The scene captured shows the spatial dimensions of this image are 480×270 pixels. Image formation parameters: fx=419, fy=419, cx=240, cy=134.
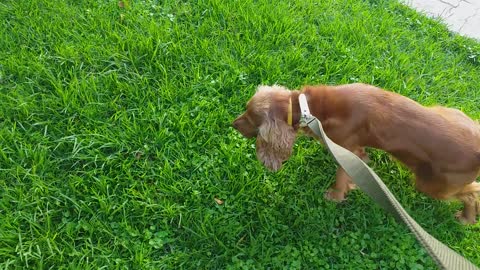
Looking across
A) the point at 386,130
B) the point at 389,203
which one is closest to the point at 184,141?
the point at 386,130

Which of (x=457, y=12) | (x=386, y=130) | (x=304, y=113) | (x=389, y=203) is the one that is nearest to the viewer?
(x=389, y=203)

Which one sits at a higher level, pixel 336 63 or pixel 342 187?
pixel 336 63

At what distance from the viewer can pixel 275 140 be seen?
8.29 feet

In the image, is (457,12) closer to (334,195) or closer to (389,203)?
(334,195)

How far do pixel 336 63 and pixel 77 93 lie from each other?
201 cm

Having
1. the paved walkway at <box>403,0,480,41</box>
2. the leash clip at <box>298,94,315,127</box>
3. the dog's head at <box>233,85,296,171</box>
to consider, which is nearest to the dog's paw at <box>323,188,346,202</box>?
the dog's head at <box>233,85,296,171</box>

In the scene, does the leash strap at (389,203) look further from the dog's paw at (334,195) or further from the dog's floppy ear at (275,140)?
the dog's paw at (334,195)

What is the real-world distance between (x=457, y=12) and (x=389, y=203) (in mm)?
3708

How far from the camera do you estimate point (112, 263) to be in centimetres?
230

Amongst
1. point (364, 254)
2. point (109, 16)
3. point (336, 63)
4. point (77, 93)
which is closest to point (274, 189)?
point (364, 254)

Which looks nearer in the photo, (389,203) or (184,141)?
(389,203)

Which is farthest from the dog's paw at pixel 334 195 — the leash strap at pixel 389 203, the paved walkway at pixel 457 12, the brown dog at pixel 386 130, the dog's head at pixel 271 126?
the paved walkway at pixel 457 12

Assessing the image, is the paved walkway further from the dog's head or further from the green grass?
the dog's head

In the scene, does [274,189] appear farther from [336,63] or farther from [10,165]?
[10,165]
